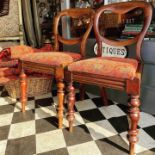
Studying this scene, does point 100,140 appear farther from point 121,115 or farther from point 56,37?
point 56,37

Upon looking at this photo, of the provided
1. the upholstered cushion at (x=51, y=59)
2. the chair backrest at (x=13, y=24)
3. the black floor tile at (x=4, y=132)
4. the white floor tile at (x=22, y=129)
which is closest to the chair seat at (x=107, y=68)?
the upholstered cushion at (x=51, y=59)

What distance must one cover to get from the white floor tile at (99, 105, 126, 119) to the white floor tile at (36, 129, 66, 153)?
45 centimetres

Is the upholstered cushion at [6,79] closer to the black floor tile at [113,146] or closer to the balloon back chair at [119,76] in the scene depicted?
the balloon back chair at [119,76]

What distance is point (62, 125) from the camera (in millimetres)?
1629

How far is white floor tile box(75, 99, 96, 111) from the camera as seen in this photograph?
193 cm

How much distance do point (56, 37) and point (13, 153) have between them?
1067mm

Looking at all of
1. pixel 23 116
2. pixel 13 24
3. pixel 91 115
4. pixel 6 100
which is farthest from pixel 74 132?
pixel 13 24

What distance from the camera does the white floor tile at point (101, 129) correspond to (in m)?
1.50

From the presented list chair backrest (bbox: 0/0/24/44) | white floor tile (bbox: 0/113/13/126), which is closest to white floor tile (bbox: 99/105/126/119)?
white floor tile (bbox: 0/113/13/126)

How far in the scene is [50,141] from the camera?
145 centimetres

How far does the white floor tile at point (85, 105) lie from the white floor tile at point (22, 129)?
450 millimetres

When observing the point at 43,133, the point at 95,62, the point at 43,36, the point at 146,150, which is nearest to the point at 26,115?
the point at 43,133

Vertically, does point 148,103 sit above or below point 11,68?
below

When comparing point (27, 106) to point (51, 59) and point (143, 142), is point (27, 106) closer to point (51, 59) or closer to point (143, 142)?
point (51, 59)
